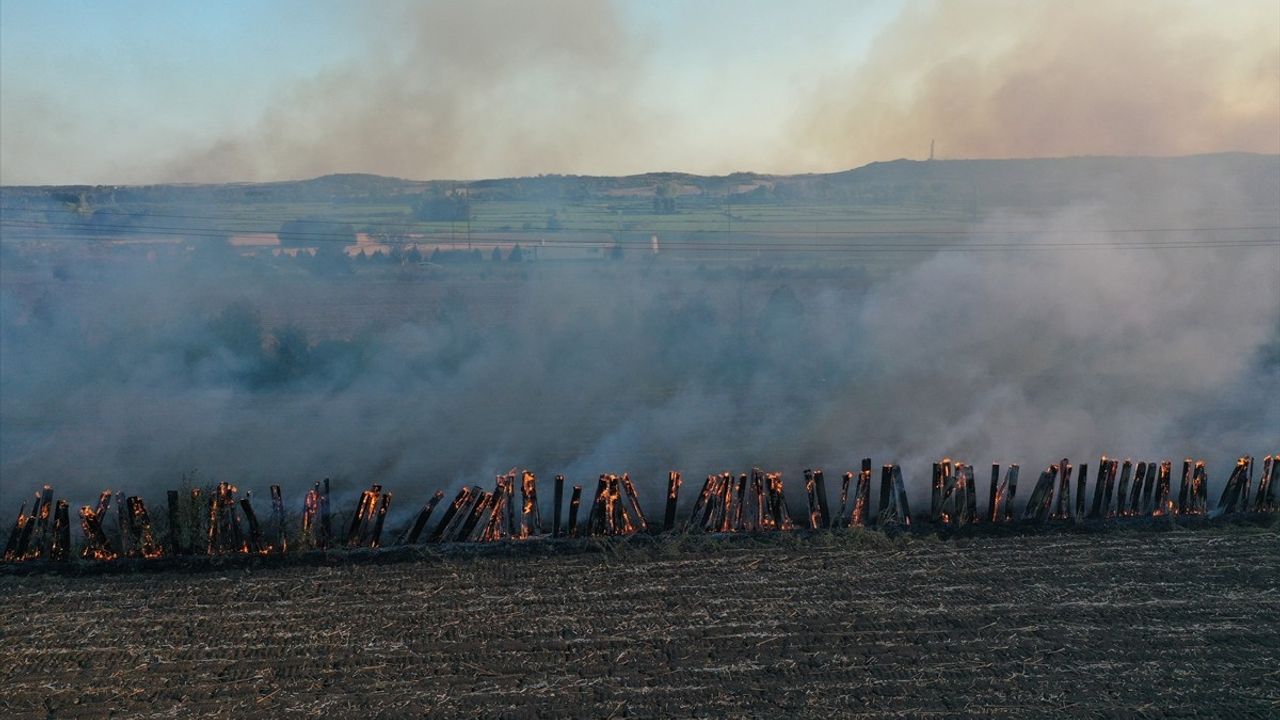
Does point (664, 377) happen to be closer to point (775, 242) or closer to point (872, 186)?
point (775, 242)

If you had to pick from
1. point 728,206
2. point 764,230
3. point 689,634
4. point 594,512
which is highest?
point 728,206

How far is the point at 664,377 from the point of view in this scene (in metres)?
20.4

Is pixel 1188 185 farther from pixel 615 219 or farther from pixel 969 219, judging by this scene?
pixel 615 219

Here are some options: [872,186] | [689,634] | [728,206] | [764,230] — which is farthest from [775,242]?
[689,634]

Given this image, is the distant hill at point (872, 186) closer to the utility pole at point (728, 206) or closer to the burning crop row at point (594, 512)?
the utility pole at point (728, 206)

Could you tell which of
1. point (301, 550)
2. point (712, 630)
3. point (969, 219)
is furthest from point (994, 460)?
point (969, 219)

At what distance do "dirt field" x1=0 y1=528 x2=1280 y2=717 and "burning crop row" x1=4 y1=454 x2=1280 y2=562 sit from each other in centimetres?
52

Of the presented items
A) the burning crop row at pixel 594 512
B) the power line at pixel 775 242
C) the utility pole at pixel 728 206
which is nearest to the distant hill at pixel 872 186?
the utility pole at pixel 728 206

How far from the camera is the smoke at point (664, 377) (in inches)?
566

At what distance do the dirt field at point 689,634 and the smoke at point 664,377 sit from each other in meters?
3.41

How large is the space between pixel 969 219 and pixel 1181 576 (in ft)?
75.8

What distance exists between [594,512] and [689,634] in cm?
258

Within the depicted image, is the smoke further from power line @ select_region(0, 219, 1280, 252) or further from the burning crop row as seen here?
the burning crop row

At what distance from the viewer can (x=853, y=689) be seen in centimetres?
707
